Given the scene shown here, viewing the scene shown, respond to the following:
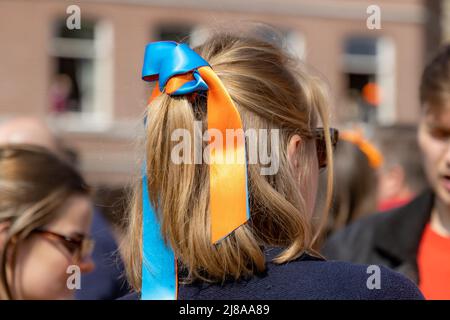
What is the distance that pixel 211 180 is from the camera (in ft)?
4.78

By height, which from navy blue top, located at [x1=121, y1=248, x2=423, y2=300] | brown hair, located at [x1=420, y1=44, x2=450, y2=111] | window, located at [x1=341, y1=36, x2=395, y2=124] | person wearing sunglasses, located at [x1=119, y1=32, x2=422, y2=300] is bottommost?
navy blue top, located at [x1=121, y1=248, x2=423, y2=300]

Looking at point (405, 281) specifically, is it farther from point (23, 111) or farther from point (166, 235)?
point (23, 111)

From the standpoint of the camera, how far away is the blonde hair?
1.45m

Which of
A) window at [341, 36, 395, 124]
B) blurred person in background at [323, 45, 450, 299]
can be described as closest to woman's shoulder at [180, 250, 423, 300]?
blurred person in background at [323, 45, 450, 299]

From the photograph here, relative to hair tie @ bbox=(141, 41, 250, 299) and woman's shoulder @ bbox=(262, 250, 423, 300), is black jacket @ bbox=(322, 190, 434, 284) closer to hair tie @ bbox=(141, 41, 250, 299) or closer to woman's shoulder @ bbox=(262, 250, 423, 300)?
woman's shoulder @ bbox=(262, 250, 423, 300)

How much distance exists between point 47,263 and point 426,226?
1.17m

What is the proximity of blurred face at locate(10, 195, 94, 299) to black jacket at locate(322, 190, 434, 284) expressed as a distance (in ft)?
2.77

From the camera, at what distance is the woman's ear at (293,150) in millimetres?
1536

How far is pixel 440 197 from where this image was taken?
2.32 meters

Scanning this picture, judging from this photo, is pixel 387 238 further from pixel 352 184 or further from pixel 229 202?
pixel 229 202

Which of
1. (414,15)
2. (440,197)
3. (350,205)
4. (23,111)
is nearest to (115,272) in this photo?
(350,205)

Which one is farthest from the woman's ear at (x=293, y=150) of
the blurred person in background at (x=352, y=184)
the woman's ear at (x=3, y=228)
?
the blurred person in background at (x=352, y=184)

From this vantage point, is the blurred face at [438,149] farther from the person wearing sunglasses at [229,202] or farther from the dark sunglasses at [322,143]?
the person wearing sunglasses at [229,202]

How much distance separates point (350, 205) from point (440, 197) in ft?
2.83
